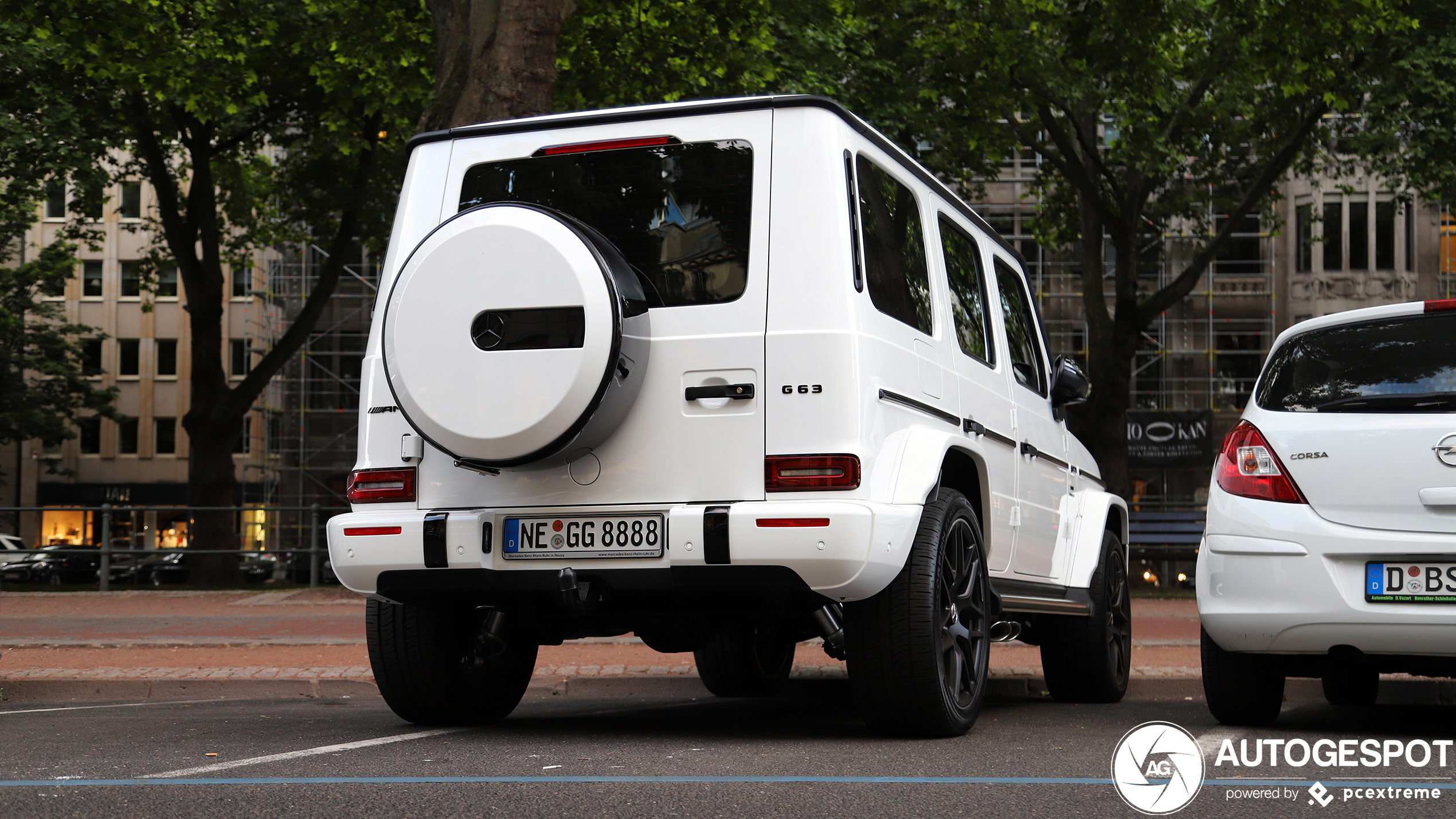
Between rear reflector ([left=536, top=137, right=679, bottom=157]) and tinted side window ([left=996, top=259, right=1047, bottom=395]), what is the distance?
2.35 metres

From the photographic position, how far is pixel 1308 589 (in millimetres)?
5363

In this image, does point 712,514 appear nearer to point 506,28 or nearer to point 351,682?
point 351,682

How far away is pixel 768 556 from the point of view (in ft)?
16.5

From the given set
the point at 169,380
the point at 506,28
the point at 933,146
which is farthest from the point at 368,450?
the point at 169,380

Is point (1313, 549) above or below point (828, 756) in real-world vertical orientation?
above

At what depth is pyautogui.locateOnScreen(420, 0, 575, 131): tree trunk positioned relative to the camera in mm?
10758

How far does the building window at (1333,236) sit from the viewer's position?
38000mm

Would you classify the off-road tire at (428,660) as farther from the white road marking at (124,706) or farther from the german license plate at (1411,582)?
the german license plate at (1411,582)

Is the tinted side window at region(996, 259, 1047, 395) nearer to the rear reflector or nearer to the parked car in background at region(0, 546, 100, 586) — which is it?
the rear reflector

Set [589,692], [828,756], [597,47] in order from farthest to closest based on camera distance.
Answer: [597,47] → [589,692] → [828,756]

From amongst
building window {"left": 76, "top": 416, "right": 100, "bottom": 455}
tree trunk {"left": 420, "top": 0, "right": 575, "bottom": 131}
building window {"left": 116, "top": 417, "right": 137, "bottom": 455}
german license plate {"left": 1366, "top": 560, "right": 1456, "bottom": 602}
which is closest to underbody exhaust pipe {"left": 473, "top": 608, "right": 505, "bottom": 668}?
german license plate {"left": 1366, "top": 560, "right": 1456, "bottom": 602}

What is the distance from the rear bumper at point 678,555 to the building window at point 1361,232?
36.4 metres

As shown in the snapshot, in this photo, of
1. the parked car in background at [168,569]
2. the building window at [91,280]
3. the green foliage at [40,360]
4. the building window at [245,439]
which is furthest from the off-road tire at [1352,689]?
the building window at [91,280]

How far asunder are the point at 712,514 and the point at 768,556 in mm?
242
